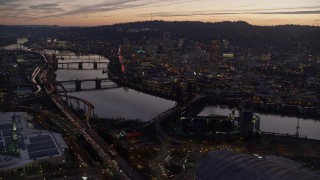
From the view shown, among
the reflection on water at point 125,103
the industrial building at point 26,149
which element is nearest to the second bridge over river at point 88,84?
the reflection on water at point 125,103

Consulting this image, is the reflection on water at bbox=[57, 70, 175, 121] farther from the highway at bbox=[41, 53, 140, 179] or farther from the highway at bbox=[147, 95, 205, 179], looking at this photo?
the highway at bbox=[41, 53, 140, 179]

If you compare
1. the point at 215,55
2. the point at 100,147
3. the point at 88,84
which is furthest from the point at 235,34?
the point at 100,147

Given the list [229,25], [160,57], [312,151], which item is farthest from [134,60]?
[229,25]

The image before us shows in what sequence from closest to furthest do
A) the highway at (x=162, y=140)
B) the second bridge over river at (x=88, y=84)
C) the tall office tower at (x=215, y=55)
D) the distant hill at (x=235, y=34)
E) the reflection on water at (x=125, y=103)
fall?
the highway at (x=162, y=140), the reflection on water at (x=125, y=103), the second bridge over river at (x=88, y=84), the tall office tower at (x=215, y=55), the distant hill at (x=235, y=34)

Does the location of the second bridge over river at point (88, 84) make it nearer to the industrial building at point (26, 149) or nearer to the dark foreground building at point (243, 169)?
the industrial building at point (26, 149)

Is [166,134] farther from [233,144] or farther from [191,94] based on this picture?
[191,94]
